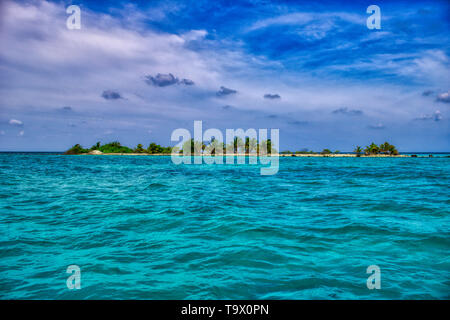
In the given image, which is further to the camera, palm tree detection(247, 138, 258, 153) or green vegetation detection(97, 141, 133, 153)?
green vegetation detection(97, 141, 133, 153)

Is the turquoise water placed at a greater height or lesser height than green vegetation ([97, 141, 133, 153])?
lesser

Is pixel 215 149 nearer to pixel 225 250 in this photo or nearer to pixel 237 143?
pixel 237 143

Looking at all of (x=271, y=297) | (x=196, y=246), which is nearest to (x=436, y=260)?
(x=271, y=297)

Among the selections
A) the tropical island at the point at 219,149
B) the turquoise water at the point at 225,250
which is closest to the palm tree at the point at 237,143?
the tropical island at the point at 219,149

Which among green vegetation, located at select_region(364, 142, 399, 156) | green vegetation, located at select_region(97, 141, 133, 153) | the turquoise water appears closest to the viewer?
the turquoise water

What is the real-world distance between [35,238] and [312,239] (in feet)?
25.3

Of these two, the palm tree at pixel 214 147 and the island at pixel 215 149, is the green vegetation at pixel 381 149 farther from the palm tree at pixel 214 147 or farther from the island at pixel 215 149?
the palm tree at pixel 214 147

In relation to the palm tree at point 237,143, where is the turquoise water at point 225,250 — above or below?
below

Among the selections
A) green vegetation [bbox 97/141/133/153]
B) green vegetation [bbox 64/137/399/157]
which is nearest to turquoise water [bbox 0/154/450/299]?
green vegetation [bbox 64/137/399/157]

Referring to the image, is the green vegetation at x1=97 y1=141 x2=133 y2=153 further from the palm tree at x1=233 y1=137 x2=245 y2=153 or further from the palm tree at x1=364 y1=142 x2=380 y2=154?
the palm tree at x1=364 y1=142 x2=380 y2=154

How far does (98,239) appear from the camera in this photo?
24.6ft

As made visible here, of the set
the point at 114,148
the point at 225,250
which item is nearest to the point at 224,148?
the point at 114,148

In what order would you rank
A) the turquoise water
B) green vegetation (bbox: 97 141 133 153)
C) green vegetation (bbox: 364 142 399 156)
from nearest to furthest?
the turquoise water, green vegetation (bbox: 364 142 399 156), green vegetation (bbox: 97 141 133 153)
